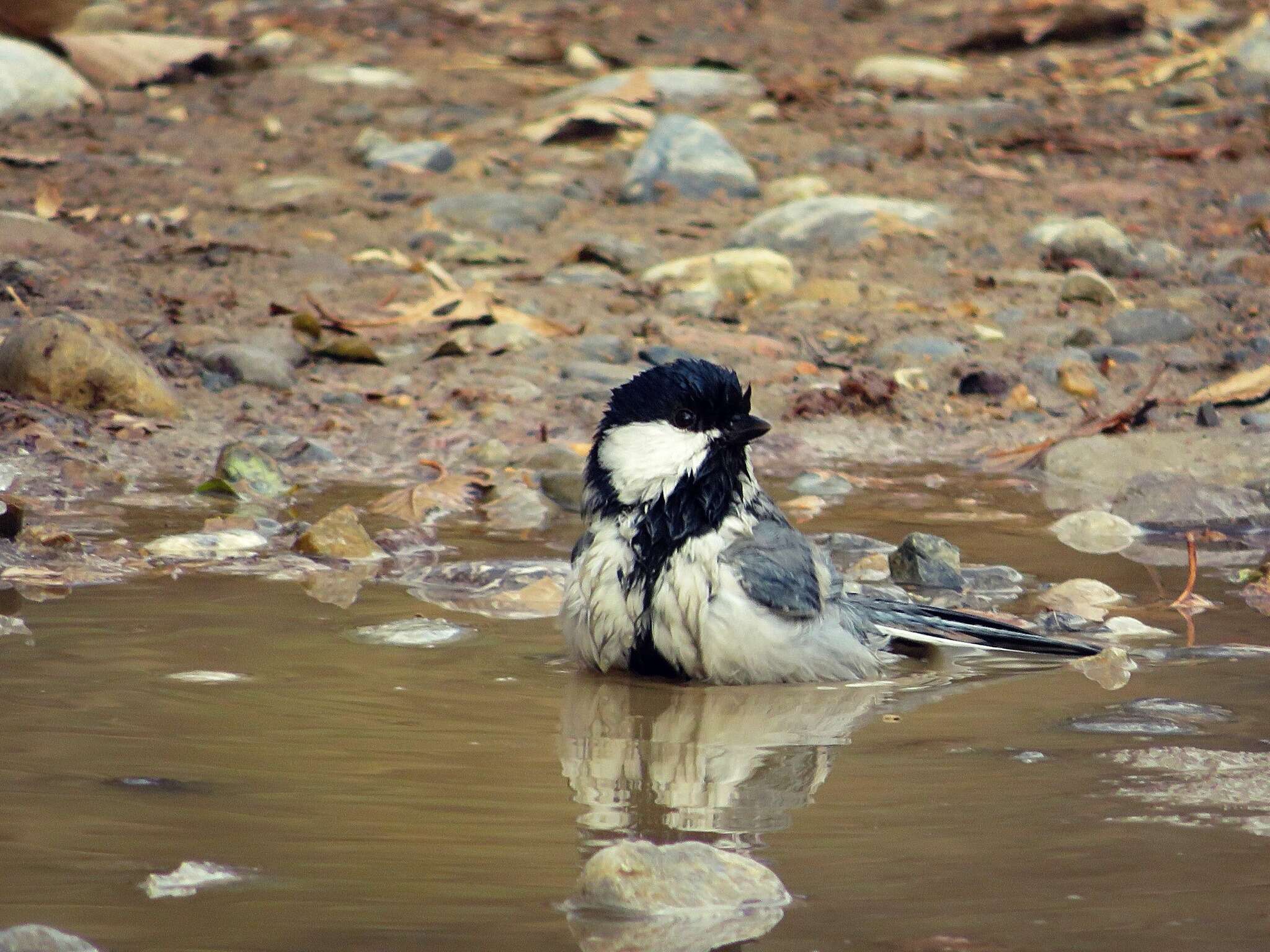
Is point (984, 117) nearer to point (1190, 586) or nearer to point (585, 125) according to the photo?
Result: point (585, 125)

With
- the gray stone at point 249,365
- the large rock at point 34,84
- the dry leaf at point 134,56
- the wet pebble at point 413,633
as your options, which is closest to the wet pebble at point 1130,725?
the wet pebble at point 413,633

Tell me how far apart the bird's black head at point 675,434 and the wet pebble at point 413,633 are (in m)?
0.49

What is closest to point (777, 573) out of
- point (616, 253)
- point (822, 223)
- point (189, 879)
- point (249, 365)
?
point (189, 879)

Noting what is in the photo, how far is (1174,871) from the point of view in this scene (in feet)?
8.04

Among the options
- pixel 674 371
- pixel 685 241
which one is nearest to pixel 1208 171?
pixel 685 241

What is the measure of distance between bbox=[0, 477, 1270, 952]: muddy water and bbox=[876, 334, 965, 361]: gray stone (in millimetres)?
3318

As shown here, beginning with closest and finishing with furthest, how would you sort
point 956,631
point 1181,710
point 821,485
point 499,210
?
point 1181,710 < point 956,631 < point 821,485 < point 499,210

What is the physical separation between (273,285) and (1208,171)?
582 centimetres

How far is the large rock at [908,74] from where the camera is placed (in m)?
12.2

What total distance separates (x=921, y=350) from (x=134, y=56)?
645 cm

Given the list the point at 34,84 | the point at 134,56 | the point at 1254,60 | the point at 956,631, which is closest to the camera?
the point at 956,631

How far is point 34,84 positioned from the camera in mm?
10633

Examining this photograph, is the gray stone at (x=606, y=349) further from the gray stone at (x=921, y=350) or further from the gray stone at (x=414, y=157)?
the gray stone at (x=414, y=157)

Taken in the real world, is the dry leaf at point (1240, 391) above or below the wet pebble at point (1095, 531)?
above
